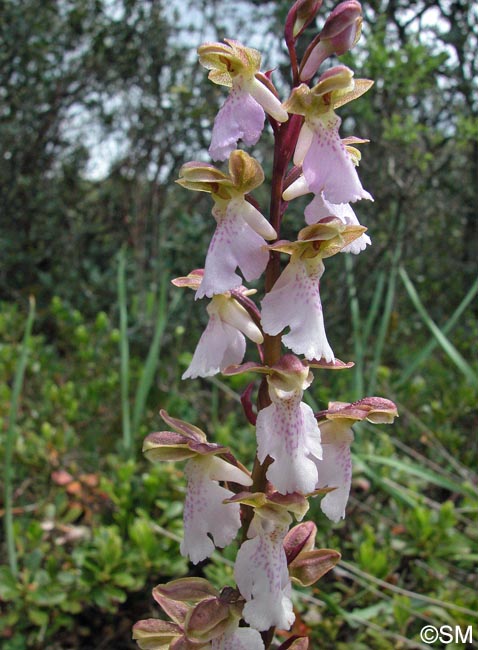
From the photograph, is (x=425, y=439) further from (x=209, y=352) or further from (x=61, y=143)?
(x=61, y=143)

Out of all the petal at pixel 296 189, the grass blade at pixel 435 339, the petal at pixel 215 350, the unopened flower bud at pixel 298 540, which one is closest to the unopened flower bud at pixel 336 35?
the petal at pixel 296 189

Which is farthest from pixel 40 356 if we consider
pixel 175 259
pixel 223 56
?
pixel 223 56

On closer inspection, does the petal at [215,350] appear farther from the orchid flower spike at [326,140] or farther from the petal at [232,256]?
the orchid flower spike at [326,140]

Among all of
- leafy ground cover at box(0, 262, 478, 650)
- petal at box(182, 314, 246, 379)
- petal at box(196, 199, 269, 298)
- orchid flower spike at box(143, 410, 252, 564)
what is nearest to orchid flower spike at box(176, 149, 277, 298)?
petal at box(196, 199, 269, 298)

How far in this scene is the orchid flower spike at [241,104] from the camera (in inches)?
34.7

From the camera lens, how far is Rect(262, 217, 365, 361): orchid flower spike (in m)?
0.86

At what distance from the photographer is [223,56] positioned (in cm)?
89

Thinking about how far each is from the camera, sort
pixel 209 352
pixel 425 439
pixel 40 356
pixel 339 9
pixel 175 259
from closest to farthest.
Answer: pixel 339 9
pixel 209 352
pixel 425 439
pixel 40 356
pixel 175 259

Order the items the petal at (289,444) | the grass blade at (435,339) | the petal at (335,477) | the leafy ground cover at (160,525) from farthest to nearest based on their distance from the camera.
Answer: the grass blade at (435,339), the leafy ground cover at (160,525), the petal at (335,477), the petal at (289,444)

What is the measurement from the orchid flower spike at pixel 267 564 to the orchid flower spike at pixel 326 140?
0.44 meters

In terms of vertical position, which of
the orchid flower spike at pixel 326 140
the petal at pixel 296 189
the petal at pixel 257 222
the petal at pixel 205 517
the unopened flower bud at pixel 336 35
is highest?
the unopened flower bud at pixel 336 35

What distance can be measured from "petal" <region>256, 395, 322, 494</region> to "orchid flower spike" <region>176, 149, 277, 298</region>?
0.62ft

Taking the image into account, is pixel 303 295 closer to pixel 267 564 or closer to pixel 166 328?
pixel 267 564

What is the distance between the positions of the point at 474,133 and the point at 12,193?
3059 millimetres
